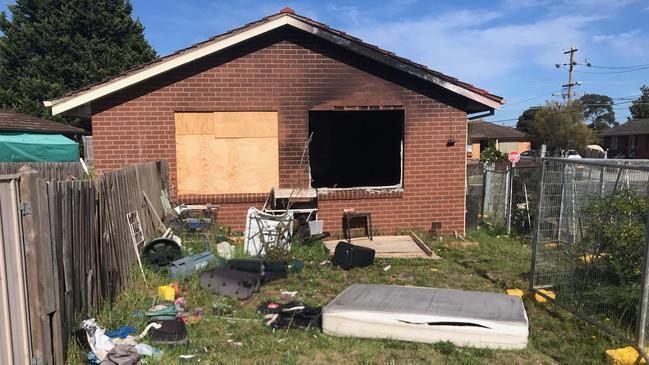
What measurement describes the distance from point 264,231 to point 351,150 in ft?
29.8

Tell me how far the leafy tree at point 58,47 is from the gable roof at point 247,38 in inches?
907

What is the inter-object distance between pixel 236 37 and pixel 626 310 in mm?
7444

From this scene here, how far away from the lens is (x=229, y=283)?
6051mm

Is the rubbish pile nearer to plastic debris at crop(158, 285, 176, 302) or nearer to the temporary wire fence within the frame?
plastic debris at crop(158, 285, 176, 302)

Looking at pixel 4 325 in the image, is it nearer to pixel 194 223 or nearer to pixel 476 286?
pixel 194 223

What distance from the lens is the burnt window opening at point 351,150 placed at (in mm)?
14955

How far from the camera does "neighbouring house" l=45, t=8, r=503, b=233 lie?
8875 mm

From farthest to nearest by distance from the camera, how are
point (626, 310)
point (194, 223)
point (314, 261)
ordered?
point (194, 223)
point (314, 261)
point (626, 310)

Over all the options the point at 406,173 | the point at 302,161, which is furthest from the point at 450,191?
the point at 302,161

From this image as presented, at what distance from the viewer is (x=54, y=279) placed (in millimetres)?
3764

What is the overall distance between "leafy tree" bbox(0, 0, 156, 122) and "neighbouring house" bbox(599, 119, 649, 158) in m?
44.2

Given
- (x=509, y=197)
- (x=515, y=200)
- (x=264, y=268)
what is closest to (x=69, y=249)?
(x=264, y=268)

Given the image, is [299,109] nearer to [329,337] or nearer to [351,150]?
[329,337]

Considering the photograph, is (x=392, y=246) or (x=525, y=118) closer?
(x=392, y=246)
